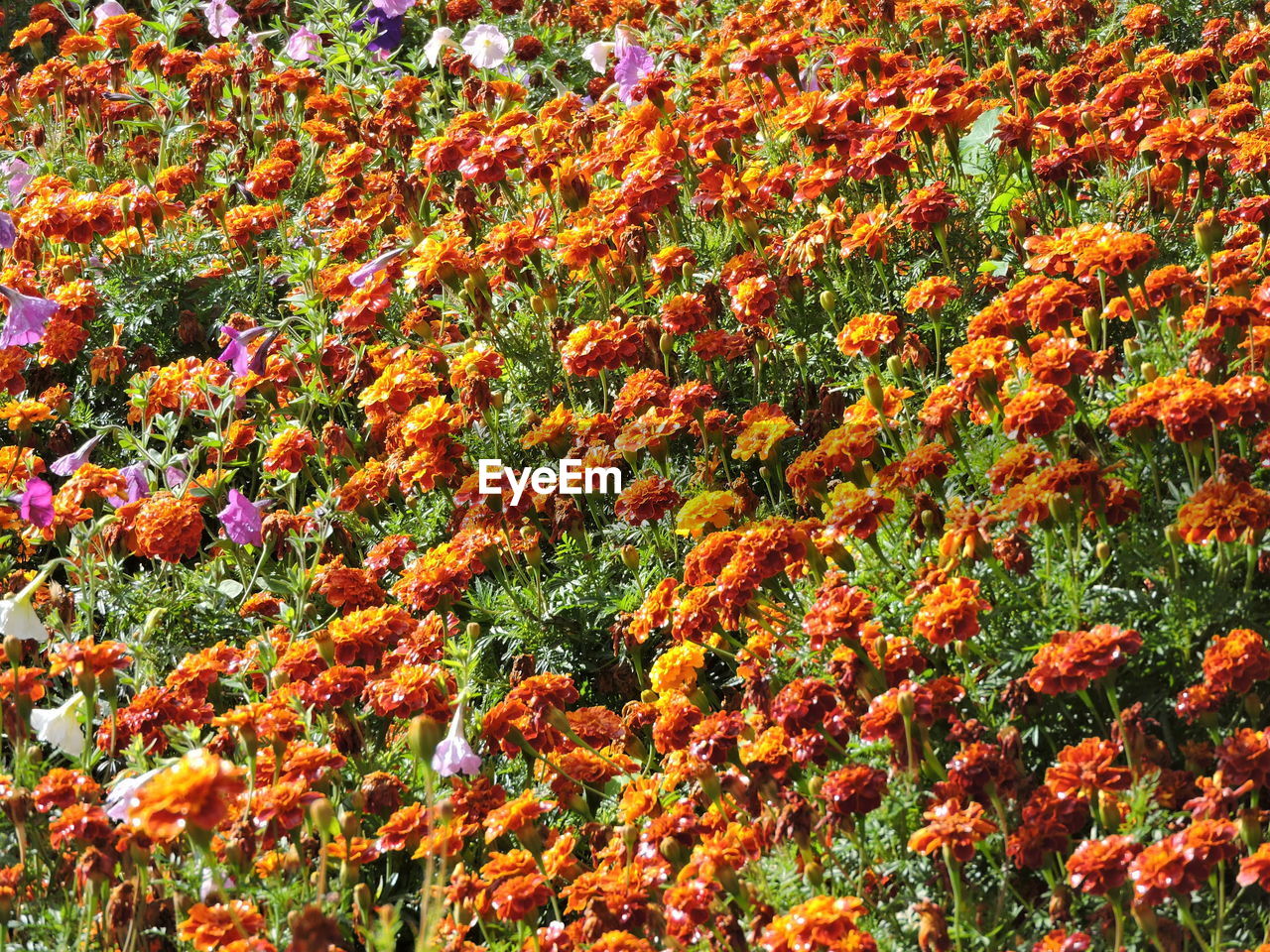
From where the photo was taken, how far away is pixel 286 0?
589 centimetres

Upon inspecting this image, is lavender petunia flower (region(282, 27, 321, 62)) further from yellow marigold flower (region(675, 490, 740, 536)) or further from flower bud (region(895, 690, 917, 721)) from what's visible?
flower bud (region(895, 690, 917, 721))

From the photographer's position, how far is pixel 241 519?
10.2 feet

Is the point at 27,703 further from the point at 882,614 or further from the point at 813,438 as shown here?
the point at 813,438

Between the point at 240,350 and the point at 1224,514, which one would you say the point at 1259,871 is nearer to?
the point at 1224,514

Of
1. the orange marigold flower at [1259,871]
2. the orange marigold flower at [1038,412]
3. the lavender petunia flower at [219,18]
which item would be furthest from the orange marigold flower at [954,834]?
the lavender petunia flower at [219,18]

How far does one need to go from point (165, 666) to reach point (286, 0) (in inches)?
150

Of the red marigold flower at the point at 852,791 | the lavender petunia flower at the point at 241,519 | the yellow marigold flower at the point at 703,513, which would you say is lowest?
the lavender petunia flower at the point at 241,519

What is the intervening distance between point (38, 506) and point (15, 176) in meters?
2.56

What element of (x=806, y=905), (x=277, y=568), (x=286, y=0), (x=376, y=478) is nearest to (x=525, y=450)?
(x=376, y=478)

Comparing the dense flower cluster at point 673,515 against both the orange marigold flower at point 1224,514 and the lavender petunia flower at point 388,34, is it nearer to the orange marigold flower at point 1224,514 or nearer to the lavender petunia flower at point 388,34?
the orange marigold flower at point 1224,514

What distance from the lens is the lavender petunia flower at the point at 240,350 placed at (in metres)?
3.50

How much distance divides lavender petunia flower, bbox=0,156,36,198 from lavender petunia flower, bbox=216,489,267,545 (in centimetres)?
225

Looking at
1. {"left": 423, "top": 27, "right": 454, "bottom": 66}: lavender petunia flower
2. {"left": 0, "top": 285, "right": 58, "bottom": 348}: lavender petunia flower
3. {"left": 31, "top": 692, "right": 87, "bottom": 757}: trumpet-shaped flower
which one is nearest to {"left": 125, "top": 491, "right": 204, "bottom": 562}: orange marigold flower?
{"left": 31, "top": 692, "right": 87, "bottom": 757}: trumpet-shaped flower

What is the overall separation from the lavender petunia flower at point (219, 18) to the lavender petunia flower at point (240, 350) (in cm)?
262
